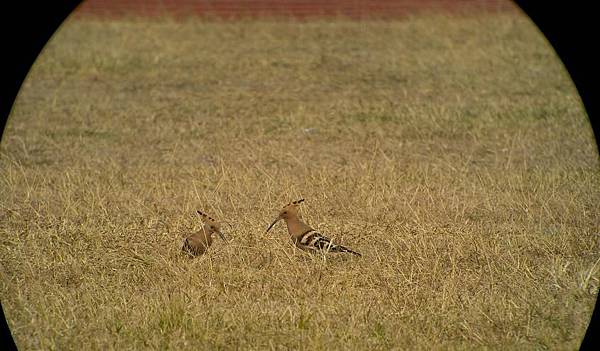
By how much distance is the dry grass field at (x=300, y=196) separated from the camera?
560 cm

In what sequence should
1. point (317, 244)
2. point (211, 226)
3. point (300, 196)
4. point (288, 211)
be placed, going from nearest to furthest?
point (317, 244)
point (211, 226)
point (288, 211)
point (300, 196)

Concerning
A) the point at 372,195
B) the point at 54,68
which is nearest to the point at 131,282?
the point at 372,195

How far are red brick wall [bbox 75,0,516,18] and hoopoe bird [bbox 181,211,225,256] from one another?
493 inches

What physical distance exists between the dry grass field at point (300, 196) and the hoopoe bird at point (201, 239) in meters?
0.11

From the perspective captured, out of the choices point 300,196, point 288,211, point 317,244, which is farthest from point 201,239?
point 300,196

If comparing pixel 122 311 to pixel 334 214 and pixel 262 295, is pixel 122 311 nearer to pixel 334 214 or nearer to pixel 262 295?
pixel 262 295

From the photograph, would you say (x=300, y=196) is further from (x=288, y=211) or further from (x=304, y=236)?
(x=304, y=236)

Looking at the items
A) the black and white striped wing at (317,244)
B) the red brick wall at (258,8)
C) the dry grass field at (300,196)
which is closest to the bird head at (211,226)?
the dry grass field at (300,196)

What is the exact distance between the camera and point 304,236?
6547 millimetres

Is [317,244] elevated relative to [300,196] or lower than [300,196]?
elevated

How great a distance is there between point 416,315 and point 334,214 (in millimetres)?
2249

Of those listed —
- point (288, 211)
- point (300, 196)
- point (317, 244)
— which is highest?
point (288, 211)

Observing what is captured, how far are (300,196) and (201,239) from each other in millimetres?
1845

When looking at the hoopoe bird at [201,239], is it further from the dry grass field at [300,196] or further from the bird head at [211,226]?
the dry grass field at [300,196]
